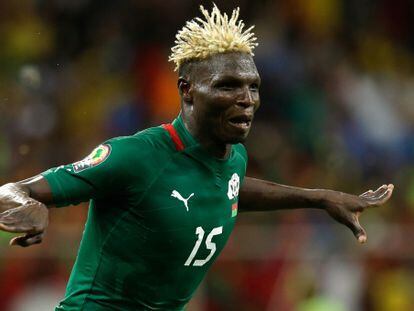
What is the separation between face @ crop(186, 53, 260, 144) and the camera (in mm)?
5066

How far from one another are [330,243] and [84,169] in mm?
5226

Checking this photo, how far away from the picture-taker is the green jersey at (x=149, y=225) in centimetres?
493

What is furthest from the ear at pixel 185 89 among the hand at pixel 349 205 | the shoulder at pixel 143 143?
the hand at pixel 349 205

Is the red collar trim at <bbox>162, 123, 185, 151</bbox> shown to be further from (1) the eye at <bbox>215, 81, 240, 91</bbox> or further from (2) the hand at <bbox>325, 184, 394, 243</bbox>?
(2) the hand at <bbox>325, 184, 394, 243</bbox>

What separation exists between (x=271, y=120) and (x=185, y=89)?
6.31 meters

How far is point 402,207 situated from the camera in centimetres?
1060

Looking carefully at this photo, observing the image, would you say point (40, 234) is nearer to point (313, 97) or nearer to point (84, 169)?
point (84, 169)

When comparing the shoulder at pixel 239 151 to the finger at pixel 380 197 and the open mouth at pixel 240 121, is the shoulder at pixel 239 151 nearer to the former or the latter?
the open mouth at pixel 240 121

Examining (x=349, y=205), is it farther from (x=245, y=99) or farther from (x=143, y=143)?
(x=143, y=143)

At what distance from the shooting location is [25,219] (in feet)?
13.5

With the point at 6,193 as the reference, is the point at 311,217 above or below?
below

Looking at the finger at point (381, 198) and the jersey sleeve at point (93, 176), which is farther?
the finger at point (381, 198)

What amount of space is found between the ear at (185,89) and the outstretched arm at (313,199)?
82cm

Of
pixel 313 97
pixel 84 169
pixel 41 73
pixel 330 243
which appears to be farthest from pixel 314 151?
pixel 84 169
